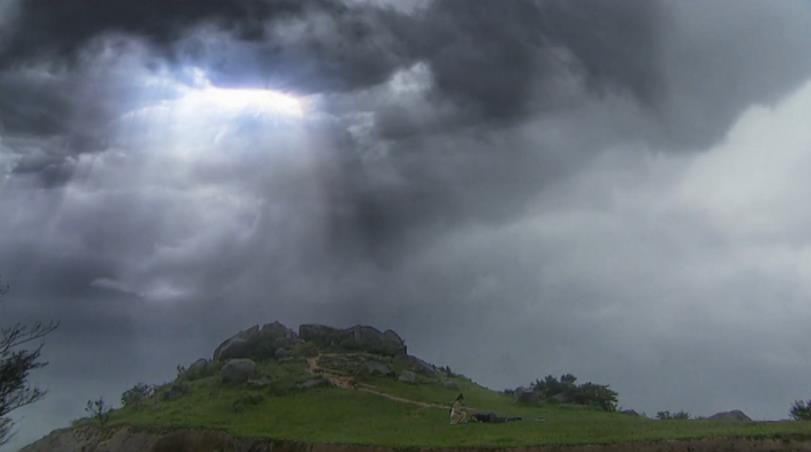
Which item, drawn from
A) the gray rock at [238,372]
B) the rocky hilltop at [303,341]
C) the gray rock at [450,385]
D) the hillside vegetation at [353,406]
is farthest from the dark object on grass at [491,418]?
the rocky hilltop at [303,341]

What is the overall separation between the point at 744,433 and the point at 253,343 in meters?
52.7

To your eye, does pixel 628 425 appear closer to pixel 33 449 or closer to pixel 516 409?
pixel 516 409

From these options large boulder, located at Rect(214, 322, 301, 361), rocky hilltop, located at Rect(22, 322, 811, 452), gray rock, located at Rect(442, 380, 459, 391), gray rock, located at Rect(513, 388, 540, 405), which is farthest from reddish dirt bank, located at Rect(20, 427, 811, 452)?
gray rock, located at Rect(442, 380, 459, 391)

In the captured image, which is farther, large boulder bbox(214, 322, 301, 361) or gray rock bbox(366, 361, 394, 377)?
large boulder bbox(214, 322, 301, 361)

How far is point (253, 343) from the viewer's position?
3002 inches

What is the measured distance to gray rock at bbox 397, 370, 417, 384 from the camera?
65500 millimetres

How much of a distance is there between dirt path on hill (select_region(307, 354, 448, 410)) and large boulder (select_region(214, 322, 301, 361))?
498 centimetres

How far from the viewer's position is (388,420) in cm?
5003

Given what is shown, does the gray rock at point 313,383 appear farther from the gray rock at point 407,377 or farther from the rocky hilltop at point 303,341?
the rocky hilltop at point 303,341

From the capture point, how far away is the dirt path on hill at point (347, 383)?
189 feet

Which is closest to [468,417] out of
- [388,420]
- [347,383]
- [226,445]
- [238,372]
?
[388,420]

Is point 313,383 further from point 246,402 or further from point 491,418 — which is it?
point 491,418

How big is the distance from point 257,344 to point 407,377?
61.8ft

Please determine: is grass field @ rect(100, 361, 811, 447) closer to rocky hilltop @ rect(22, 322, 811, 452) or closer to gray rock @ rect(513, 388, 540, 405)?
rocky hilltop @ rect(22, 322, 811, 452)
